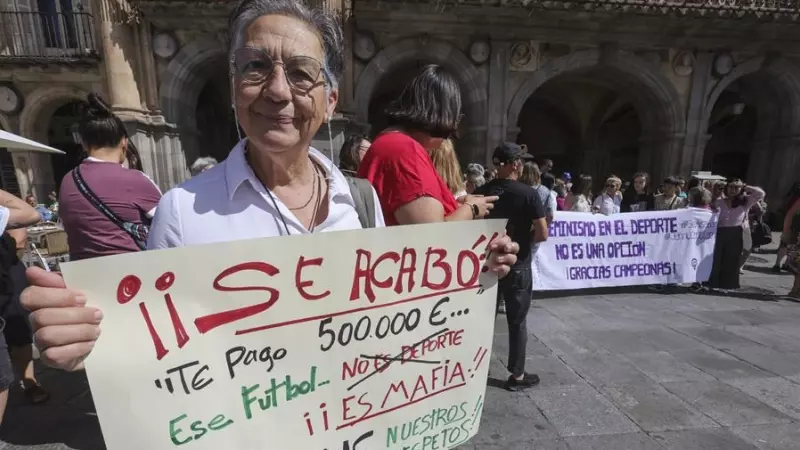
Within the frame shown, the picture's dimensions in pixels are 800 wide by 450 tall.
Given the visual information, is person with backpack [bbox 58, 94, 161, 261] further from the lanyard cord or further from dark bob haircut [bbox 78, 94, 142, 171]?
the lanyard cord

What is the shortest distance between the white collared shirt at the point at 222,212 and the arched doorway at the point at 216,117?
11.4 meters

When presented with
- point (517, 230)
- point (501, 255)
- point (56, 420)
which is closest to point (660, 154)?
point (517, 230)

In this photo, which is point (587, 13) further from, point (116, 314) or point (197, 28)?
point (116, 314)

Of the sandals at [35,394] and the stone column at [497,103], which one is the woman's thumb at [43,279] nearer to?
the sandals at [35,394]

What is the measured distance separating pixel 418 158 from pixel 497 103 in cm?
860

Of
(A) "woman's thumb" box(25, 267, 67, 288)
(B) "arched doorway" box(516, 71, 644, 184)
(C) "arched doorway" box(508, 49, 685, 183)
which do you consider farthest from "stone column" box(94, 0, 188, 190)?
(B) "arched doorway" box(516, 71, 644, 184)

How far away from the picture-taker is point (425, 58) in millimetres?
9305

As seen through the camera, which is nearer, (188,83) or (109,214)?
(109,214)

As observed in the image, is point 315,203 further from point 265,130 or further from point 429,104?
point 429,104

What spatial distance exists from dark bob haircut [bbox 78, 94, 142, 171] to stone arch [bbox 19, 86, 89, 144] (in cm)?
995

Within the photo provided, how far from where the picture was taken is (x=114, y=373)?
0.81 meters

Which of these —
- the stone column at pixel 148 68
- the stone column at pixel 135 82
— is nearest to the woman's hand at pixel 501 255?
the stone column at pixel 135 82

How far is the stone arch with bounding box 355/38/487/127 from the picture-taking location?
9000mm

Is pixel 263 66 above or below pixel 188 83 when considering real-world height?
below
